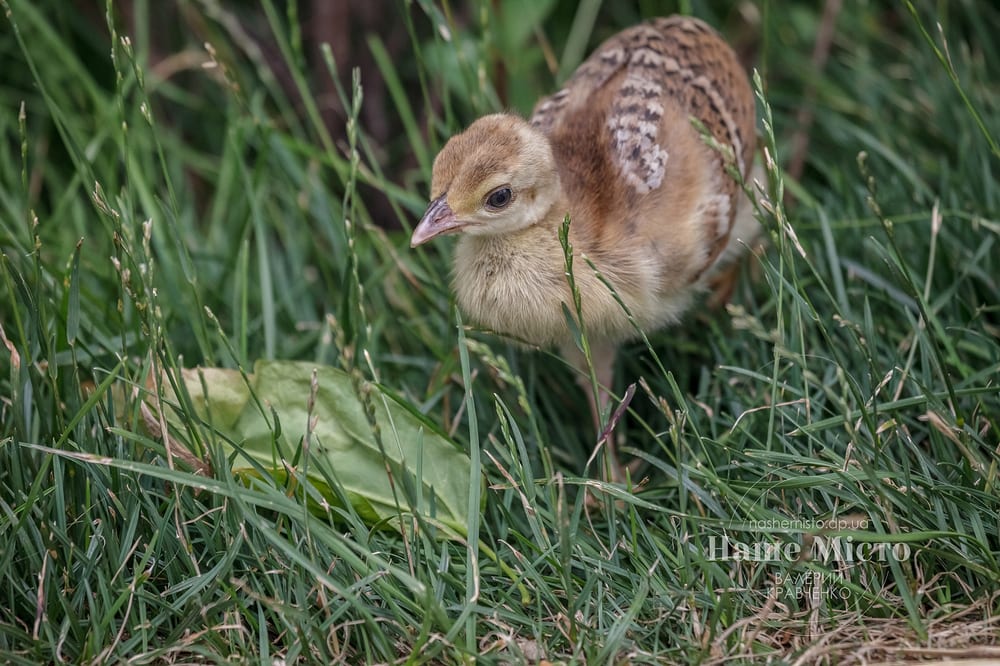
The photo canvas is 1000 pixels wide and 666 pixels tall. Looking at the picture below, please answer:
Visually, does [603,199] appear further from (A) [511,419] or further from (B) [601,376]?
(A) [511,419]

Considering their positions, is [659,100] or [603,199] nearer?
[603,199]

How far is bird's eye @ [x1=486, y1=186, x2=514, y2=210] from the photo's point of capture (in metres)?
2.28

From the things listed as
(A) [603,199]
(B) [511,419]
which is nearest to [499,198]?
(A) [603,199]

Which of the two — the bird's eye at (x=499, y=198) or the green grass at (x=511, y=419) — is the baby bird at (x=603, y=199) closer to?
the bird's eye at (x=499, y=198)

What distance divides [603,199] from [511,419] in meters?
0.61

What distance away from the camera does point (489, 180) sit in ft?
7.44

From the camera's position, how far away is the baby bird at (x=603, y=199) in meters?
2.31

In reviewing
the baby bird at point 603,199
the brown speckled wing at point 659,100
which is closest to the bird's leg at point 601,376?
the baby bird at point 603,199

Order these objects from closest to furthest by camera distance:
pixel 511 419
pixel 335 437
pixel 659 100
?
pixel 511 419 → pixel 335 437 → pixel 659 100

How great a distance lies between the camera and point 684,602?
200cm

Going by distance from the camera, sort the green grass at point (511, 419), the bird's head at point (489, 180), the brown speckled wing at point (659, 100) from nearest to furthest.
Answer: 1. the green grass at point (511, 419)
2. the bird's head at point (489, 180)
3. the brown speckled wing at point (659, 100)

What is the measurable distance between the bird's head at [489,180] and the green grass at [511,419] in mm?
265

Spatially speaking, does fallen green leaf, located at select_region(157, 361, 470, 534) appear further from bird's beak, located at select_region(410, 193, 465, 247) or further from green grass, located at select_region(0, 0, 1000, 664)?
bird's beak, located at select_region(410, 193, 465, 247)

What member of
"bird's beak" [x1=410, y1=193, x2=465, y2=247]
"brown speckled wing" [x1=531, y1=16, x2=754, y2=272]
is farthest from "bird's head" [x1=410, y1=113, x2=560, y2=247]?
"brown speckled wing" [x1=531, y1=16, x2=754, y2=272]
